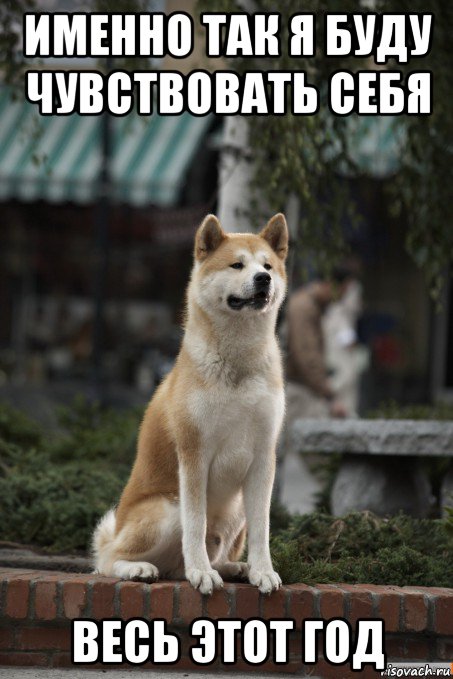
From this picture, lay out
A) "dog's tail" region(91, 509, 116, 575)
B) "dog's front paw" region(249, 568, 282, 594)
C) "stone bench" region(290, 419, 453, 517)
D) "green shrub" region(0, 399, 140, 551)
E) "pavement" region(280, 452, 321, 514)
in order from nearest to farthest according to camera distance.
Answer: "dog's front paw" region(249, 568, 282, 594)
"dog's tail" region(91, 509, 116, 575)
"green shrub" region(0, 399, 140, 551)
"stone bench" region(290, 419, 453, 517)
"pavement" region(280, 452, 321, 514)

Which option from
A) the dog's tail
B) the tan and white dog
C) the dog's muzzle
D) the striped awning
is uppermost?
the striped awning

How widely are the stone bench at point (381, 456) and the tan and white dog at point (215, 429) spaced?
193cm

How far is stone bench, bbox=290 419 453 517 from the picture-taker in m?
5.97

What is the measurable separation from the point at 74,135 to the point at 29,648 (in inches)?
393

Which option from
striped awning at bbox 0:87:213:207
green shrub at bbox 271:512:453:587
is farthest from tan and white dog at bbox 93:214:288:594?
striped awning at bbox 0:87:213:207

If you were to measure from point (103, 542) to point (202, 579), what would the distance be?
0.68 metres

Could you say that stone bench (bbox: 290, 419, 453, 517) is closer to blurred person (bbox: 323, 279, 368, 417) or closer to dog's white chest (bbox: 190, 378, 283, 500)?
dog's white chest (bbox: 190, 378, 283, 500)

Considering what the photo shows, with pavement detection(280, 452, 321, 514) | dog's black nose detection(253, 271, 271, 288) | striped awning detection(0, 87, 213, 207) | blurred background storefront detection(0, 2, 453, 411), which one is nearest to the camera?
dog's black nose detection(253, 271, 271, 288)

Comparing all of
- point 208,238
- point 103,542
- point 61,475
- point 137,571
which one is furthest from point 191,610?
point 61,475

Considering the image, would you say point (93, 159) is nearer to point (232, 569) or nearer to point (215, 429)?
point (232, 569)

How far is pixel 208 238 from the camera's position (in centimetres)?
412

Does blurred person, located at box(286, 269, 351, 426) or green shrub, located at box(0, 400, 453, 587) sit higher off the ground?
blurred person, located at box(286, 269, 351, 426)

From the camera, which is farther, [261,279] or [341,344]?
[341,344]

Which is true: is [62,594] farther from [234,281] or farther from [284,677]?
[234,281]
